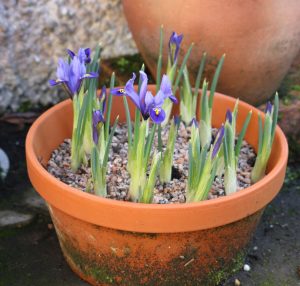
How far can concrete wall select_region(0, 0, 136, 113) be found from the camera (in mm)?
2166

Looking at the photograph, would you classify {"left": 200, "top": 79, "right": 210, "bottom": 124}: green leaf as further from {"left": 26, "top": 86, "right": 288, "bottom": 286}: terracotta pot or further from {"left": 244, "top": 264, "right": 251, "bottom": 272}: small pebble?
{"left": 244, "top": 264, "right": 251, "bottom": 272}: small pebble

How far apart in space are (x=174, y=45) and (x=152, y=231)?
2.12 feet

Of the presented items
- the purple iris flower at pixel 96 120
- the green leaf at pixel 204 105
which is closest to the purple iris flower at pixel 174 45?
the green leaf at pixel 204 105

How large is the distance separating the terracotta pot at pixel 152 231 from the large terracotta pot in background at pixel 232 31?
14.3 inches

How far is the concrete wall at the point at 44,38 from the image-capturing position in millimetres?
2166

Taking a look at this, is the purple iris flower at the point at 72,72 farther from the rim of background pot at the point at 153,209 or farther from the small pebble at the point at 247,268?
the small pebble at the point at 247,268

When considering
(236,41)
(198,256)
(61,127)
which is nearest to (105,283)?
(198,256)

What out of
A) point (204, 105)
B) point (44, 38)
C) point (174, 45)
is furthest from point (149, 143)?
point (44, 38)

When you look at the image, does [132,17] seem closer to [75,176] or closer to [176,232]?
[75,176]

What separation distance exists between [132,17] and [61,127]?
48cm

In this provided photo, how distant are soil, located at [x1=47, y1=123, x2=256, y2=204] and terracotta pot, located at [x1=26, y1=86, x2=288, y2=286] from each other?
0.08 meters

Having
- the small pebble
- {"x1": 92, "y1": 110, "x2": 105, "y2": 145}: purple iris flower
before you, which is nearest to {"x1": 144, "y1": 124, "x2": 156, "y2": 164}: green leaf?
{"x1": 92, "y1": 110, "x2": 105, "y2": 145}: purple iris flower

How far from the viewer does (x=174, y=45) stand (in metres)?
1.80

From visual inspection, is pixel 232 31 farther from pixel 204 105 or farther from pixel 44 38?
pixel 44 38
